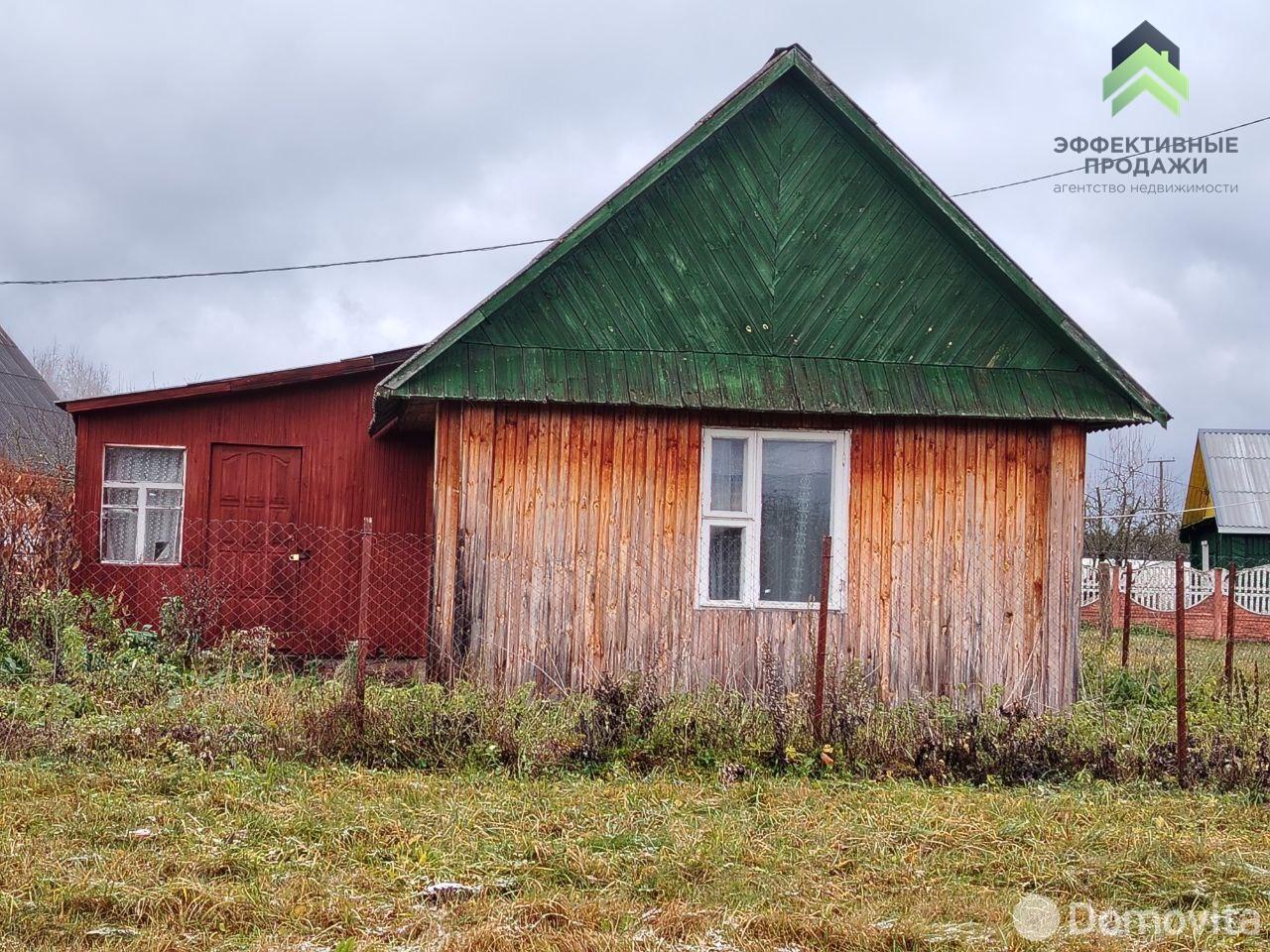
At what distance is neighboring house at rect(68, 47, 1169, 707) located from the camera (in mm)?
9383

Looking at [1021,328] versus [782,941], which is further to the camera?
[1021,328]

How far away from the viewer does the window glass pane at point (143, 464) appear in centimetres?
1319

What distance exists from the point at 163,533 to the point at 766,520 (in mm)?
7593

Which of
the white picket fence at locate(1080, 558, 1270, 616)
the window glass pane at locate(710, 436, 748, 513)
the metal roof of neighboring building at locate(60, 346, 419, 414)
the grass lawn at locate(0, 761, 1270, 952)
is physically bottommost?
the grass lawn at locate(0, 761, 1270, 952)

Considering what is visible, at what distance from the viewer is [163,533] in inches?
523

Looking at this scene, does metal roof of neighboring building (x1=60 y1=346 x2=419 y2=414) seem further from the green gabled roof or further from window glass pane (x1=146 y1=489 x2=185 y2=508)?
the green gabled roof

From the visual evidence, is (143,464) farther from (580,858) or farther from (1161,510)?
(1161,510)

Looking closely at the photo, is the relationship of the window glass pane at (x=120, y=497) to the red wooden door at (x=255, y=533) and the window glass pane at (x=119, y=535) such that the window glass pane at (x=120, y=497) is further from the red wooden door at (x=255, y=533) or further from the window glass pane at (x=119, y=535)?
the red wooden door at (x=255, y=533)

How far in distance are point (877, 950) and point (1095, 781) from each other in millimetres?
3349

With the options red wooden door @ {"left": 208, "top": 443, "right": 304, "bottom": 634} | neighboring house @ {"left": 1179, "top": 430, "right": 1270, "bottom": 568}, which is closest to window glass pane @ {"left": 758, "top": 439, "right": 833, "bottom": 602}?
red wooden door @ {"left": 208, "top": 443, "right": 304, "bottom": 634}

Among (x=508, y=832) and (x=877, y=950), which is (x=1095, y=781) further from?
(x=508, y=832)

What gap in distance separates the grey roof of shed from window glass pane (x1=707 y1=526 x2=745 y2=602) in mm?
24701

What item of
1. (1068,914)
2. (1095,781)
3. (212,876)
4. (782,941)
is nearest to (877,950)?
(782,941)

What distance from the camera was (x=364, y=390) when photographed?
13.7 m
